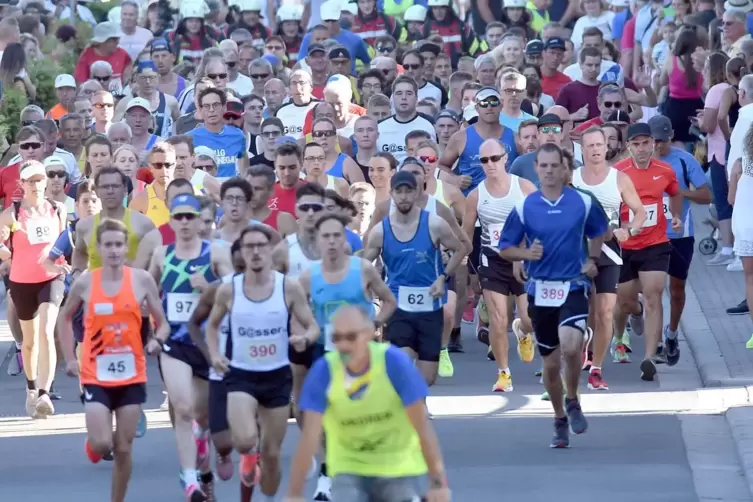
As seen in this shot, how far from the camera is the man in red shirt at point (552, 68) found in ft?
68.8

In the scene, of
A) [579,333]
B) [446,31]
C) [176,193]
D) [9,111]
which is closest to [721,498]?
[579,333]

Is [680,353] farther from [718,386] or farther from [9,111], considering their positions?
[9,111]

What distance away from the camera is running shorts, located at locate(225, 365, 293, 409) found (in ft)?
34.8

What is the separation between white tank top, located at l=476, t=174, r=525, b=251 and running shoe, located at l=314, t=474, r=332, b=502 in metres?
4.12

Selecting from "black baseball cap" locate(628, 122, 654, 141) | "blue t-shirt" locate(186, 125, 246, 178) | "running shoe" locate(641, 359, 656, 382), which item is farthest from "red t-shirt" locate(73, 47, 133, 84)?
"running shoe" locate(641, 359, 656, 382)

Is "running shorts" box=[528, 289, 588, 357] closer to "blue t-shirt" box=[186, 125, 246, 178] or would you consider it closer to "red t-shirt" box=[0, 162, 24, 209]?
"blue t-shirt" box=[186, 125, 246, 178]

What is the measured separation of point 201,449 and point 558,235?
2.78m

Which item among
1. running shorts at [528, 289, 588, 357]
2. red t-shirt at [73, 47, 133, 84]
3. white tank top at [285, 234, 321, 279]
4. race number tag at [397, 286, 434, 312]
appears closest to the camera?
white tank top at [285, 234, 321, 279]

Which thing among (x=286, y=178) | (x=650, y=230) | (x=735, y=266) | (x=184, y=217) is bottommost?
(x=735, y=266)

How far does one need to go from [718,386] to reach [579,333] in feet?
8.56

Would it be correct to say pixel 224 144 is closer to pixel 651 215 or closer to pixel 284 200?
pixel 284 200

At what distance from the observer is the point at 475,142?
667 inches

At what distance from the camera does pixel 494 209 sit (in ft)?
49.4

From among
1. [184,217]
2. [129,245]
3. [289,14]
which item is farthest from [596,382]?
[289,14]
